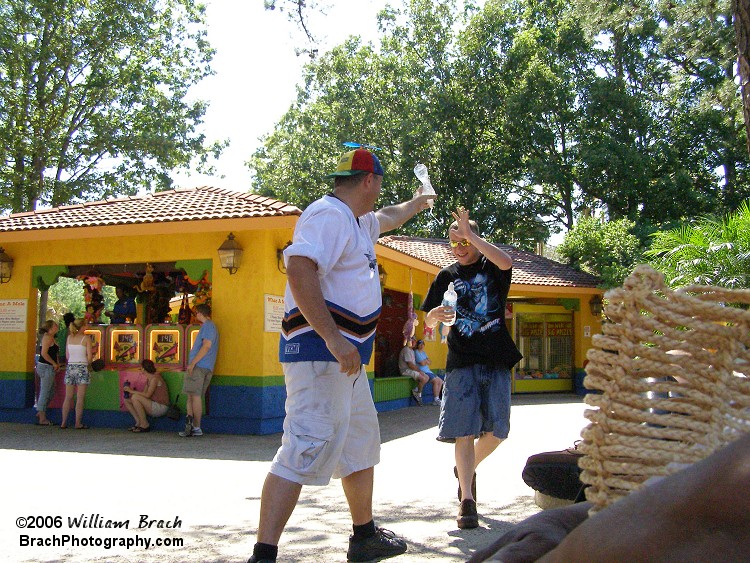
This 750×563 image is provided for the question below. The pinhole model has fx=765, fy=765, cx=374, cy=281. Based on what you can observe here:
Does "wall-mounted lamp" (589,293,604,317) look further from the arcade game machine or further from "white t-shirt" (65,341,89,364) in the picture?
"white t-shirt" (65,341,89,364)

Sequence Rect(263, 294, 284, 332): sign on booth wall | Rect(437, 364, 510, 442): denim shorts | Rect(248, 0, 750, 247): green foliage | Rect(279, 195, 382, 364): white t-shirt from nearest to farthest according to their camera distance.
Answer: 1. Rect(279, 195, 382, 364): white t-shirt
2. Rect(437, 364, 510, 442): denim shorts
3. Rect(263, 294, 284, 332): sign on booth wall
4. Rect(248, 0, 750, 247): green foliage

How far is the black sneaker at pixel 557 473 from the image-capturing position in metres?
3.08

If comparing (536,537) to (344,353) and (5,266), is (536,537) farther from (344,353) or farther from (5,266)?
(5,266)

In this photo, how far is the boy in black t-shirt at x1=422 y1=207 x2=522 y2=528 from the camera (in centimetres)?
460

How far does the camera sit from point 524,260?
23.1 metres

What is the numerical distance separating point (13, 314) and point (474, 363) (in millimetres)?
9857

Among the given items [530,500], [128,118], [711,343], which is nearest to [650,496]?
[711,343]

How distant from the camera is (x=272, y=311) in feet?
35.4

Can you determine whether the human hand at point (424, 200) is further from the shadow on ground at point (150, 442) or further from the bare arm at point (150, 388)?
the bare arm at point (150, 388)

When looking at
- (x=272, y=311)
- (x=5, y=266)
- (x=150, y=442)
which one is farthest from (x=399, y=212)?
(x=5, y=266)

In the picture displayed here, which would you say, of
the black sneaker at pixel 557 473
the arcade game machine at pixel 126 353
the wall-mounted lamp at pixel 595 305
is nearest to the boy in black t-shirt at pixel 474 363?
the black sneaker at pixel 557 473

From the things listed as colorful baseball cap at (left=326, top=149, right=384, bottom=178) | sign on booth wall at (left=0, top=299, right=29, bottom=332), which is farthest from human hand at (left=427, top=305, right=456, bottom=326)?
sign on booth wall at (left=0, top=299, right=29, bottom=332)

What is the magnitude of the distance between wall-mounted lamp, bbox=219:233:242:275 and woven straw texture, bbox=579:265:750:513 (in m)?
9.44

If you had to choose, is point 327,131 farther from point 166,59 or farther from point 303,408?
point 303,408
